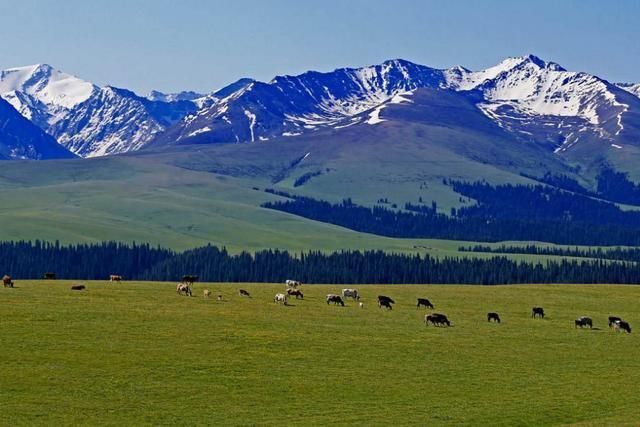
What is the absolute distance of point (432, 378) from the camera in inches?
2281

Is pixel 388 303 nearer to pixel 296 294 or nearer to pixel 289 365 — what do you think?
pixel 296 294

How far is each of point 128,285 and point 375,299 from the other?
2527cm

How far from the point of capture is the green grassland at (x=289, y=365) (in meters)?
A: 48.8

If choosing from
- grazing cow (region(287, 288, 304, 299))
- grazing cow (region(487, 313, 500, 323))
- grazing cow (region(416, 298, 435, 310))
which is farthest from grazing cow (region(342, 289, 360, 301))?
grazing cow (region(487, 313, 500, 323))

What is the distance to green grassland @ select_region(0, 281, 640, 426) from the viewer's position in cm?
4878

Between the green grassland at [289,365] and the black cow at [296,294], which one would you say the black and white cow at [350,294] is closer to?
the black cow at [296,294]

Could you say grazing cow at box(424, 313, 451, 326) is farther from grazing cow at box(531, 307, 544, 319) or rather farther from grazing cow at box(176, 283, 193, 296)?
grazing cow at box(176, 283, 193, 296)

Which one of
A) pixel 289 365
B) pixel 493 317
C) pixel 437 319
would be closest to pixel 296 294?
pixel 437 319

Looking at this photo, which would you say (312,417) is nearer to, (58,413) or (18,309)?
(58,413)

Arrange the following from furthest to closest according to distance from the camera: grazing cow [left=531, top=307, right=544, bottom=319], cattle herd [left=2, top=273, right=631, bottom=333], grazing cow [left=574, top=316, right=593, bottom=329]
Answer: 1. grazing cow [left=531, top=307, right=544, bottom=319]
2. grazing cow [left=574, top=316, right=593, bottom=329]
3. cattle herd [left=2, top=273, right=631, bottom=333]

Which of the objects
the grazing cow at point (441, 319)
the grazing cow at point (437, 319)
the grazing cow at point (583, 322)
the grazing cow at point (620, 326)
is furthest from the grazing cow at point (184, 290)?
the grazing cow at point (620, 326)

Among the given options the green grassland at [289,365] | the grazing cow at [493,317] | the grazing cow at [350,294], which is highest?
the grazing cow at [350,294]

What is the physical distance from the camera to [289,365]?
195 feet

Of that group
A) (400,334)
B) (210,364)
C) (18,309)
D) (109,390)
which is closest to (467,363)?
(400,334)
